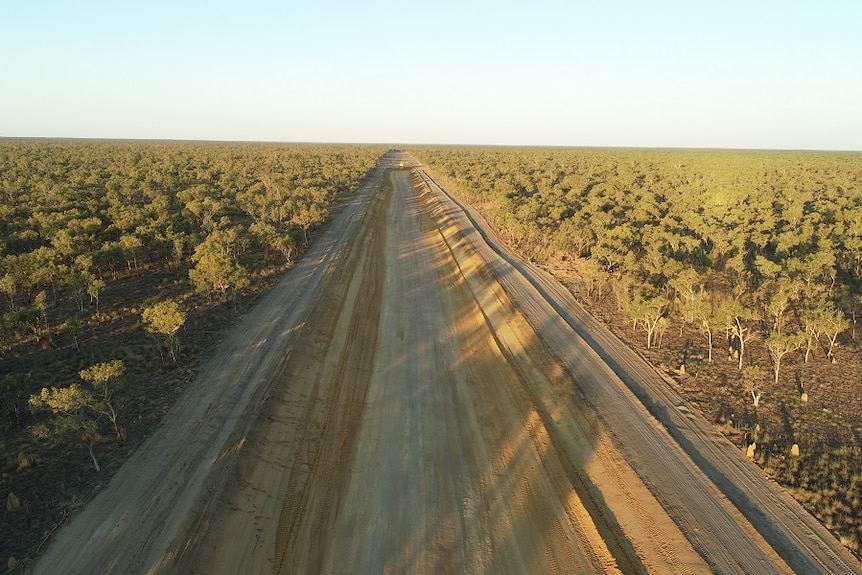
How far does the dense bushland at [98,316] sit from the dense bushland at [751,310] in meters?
23.5

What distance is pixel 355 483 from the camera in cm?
1653

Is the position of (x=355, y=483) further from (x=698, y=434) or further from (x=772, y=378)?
(x=772, y=378)

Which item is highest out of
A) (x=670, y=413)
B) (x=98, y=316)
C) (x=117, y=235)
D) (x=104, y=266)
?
(x=117, y=235)

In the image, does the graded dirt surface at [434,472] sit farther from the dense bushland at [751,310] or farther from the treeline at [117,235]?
the treeline at [117,235]

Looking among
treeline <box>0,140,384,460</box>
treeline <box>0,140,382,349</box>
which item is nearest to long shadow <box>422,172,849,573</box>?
treeline <box>0,140,384,460</box>

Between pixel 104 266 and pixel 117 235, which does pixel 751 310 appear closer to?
pixel 104 266

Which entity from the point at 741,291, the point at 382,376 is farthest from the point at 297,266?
the point at 741,291

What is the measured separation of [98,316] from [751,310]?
38404mm

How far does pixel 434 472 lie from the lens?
1719 centimetres

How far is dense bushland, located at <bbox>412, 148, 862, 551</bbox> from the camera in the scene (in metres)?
17.8

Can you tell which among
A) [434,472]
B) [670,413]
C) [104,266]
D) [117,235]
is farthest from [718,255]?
[117,235]

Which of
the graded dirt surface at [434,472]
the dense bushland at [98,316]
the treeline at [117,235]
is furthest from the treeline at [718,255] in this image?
the treeline at [117,235]

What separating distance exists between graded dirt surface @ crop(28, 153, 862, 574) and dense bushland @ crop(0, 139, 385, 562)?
5.33 ft

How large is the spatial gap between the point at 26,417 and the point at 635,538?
906 inches
